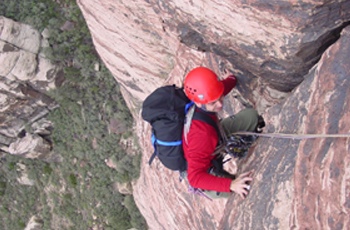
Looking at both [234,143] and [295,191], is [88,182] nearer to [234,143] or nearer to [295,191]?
[234,143]

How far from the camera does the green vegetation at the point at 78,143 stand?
54.4 feet

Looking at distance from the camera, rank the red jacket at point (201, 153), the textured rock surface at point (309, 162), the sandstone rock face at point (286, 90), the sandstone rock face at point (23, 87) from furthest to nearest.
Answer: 1. the sandstone rock face at point (23, 87)
2. the red jacket at point (201, 153)
3. the sandstone rock face at point (286, 90)
4. the textured rock surface at point (309, 162)

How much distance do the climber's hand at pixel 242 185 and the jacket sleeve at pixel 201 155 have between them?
10 cm

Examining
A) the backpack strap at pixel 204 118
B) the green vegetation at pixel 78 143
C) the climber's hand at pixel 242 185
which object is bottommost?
the green vegetation at pixel 78 143

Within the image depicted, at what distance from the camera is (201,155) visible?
470 cm

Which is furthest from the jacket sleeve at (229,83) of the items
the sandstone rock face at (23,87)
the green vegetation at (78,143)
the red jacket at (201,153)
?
the sandstone rock face at (23,87)

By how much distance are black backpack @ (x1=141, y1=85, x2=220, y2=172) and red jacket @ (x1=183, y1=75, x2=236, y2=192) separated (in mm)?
124

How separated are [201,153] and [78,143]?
14385 millimetres

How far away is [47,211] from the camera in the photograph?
20.8 meters

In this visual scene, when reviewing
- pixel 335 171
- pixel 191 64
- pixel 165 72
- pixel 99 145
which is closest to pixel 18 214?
pixel 99 145

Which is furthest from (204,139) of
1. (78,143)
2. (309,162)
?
(78,143)

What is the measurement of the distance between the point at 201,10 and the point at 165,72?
495 cm

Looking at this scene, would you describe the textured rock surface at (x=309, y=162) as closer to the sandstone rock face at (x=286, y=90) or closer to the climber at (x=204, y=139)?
the sandstone rock face at (x=286, y=90)

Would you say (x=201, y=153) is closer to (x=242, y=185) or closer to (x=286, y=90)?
(x=242, y=185)
